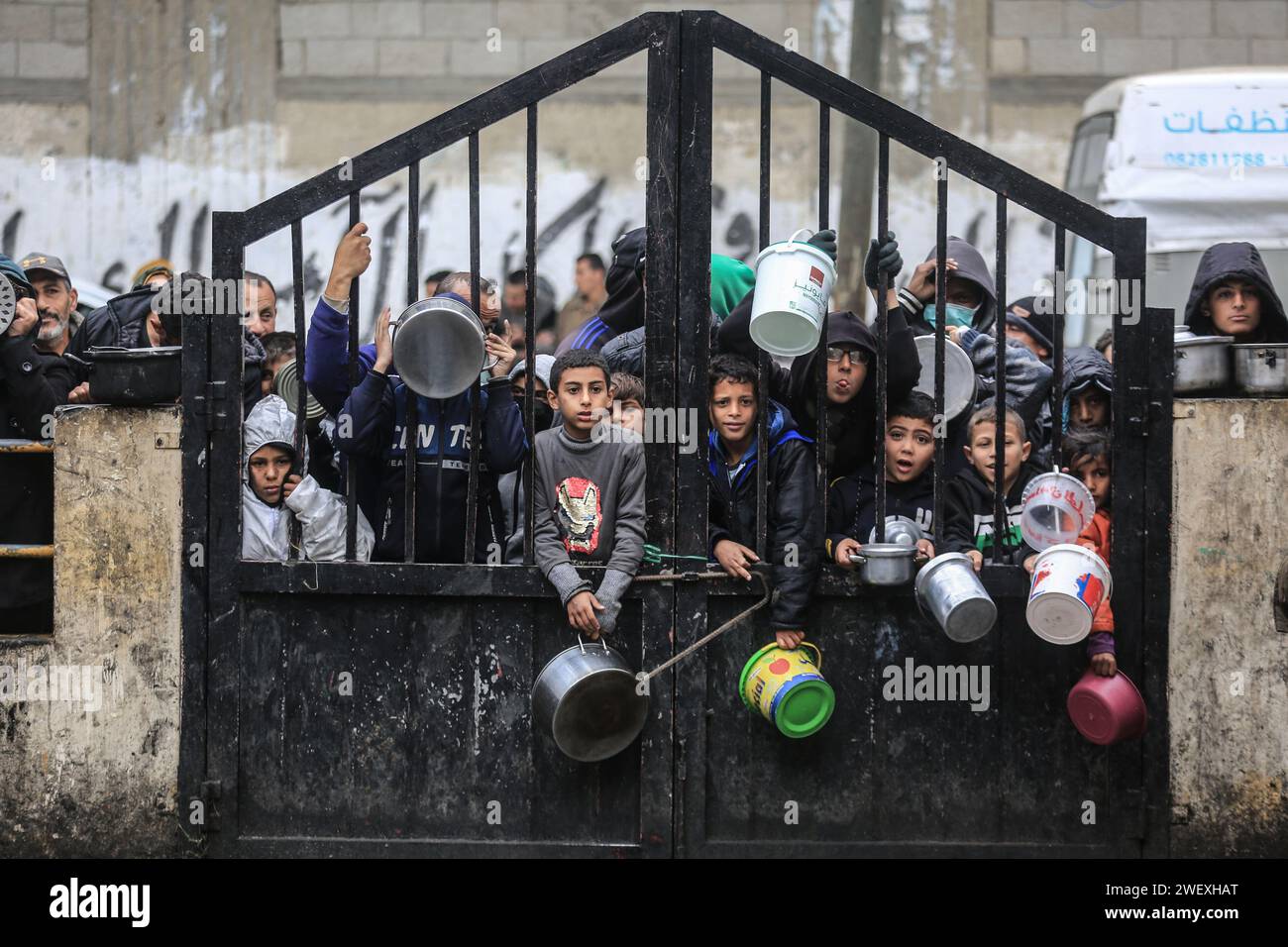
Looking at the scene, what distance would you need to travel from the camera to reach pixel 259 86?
14.1 m

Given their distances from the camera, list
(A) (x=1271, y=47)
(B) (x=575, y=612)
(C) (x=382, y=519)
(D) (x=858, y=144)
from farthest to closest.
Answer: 1. (A) (x=1271, y=47)
2. (D) (x=858, y=144)
3. (C) (x=382, y=519)
4. (B) (x=575, y=612)

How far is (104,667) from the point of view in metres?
4.27

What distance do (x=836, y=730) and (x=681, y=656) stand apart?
21.2 inches

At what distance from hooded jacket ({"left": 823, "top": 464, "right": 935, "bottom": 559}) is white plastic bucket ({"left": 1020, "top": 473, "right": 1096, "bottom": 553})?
31 centimetres

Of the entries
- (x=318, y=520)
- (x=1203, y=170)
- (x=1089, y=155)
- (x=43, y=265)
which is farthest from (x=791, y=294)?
(x=1089, y=155)

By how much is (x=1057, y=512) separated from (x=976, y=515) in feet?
1.16

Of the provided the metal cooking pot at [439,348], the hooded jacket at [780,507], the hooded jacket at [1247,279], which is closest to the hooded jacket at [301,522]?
the metal cooking pot at [439,348]

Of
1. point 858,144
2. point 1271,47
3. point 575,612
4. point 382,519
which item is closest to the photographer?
point 575,612

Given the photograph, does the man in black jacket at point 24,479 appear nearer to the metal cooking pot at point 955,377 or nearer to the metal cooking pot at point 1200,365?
the metal cooking pot at point 955,377

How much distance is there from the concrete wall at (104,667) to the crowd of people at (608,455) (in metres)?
0.23

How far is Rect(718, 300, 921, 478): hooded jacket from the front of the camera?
4363 mm

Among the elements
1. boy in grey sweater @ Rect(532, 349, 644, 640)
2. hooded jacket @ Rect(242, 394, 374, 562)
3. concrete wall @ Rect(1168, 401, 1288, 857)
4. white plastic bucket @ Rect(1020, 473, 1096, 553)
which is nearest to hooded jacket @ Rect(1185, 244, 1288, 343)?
concrete wall @ Rect(1168, 401, 1288, 857)

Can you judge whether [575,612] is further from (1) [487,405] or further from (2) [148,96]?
(2) [148,96]

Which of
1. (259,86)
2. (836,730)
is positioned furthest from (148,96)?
(836,730)
